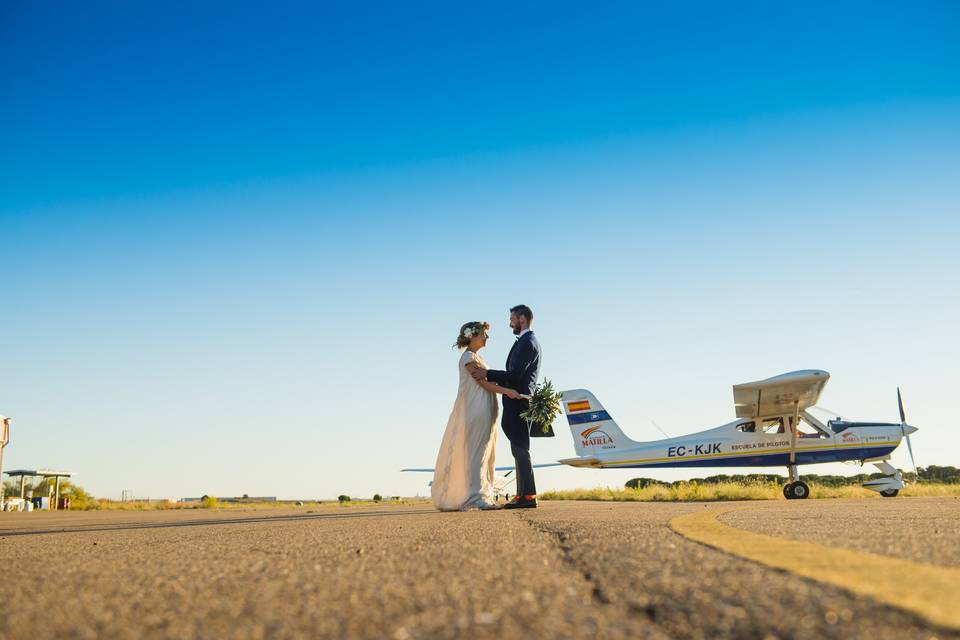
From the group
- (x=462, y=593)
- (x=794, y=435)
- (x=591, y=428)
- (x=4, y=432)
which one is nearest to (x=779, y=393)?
(x=794, y=435)

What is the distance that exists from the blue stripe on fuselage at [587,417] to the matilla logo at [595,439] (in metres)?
0.32

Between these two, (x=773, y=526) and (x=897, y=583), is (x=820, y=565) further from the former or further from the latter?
(x=773, y=526)

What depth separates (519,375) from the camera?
815 cm

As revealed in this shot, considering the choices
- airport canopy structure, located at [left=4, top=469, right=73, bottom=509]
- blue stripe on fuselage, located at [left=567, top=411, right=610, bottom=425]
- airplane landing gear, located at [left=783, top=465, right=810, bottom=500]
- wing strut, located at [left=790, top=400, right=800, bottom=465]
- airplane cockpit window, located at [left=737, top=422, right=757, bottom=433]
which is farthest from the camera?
airport canopy structure, located at [left=4, top=469, right=73, bottom=509]

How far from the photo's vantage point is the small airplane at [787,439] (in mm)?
15680

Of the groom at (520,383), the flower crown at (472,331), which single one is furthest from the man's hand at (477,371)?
the flower crown at (472,331)

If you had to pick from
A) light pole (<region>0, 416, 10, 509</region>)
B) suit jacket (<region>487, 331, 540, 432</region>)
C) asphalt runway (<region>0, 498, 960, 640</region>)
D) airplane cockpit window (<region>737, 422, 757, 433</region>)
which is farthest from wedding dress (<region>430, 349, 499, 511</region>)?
light pole (<region>0, 416, 10, 509</region>)

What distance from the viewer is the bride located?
7734mm

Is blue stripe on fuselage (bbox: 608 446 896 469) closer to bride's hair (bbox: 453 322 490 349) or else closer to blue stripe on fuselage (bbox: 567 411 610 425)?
blue stripe on fuselage (bbox: 567 411 610 425)

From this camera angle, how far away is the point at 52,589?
194cm

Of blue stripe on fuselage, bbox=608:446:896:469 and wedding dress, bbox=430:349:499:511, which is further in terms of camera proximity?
blue stripe on fuselage, bbox=608:446:896:469

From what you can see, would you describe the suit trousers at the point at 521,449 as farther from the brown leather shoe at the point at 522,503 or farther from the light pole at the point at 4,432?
the light pole at the point at 4,432

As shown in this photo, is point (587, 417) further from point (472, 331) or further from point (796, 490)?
point (472, 331)

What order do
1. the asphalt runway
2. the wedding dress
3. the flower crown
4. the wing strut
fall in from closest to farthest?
the asphalt runway < the wedding dress < the flower crown < the wing strut
